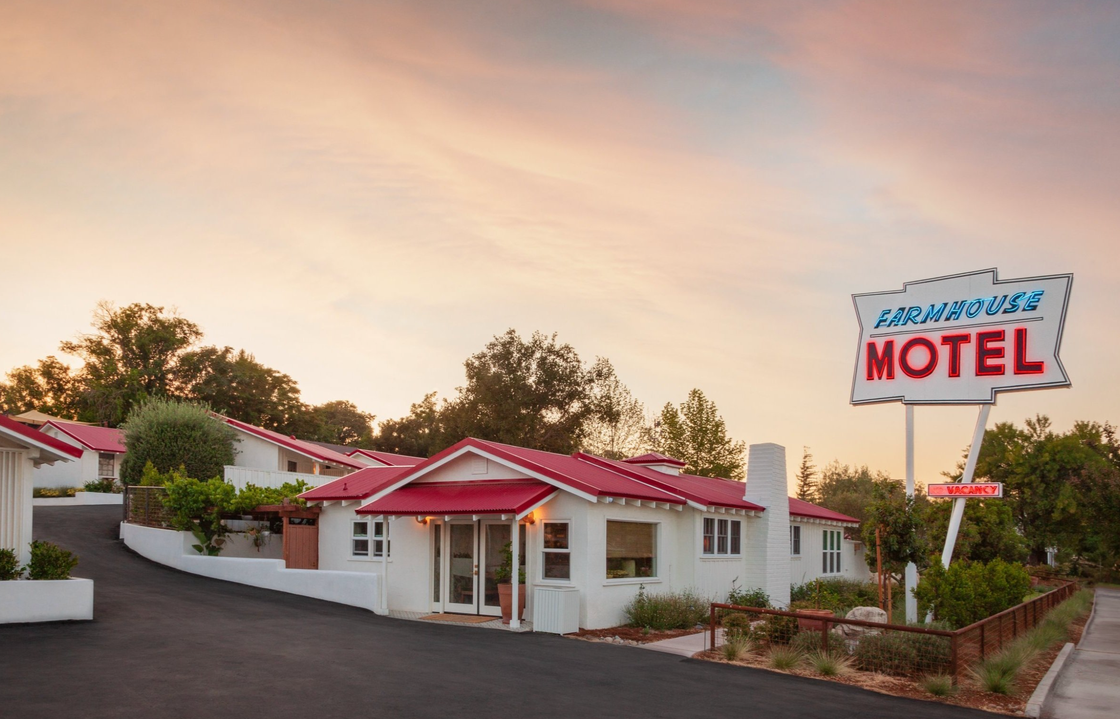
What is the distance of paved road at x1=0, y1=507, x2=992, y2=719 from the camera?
36.2 feet

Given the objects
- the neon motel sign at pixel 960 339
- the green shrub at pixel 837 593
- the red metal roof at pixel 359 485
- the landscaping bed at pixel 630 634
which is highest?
the neon motel sign at pixel 960 339

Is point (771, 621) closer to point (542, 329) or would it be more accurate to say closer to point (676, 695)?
point (676, 695)

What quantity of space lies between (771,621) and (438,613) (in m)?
8.75

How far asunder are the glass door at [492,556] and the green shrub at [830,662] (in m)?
7.93

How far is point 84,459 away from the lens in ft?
158

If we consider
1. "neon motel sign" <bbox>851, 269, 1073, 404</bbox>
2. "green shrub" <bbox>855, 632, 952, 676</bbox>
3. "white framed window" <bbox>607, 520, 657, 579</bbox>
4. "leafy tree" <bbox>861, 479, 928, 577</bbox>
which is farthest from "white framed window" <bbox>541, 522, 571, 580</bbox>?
"neon motel sign" <bbox>851, 269, 1073, 404</bbox>

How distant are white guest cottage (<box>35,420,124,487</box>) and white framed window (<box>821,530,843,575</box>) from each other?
3637cm

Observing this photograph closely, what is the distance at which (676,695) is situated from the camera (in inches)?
498

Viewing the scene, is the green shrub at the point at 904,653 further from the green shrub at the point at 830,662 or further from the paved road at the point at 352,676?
the paved road at the point at 352,676

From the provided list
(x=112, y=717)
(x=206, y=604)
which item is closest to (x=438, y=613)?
(x=206, y=604)

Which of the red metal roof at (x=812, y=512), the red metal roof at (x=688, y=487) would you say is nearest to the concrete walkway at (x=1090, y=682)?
the red metal roof at (x=688, y=487)

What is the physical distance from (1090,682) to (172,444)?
35.7 m

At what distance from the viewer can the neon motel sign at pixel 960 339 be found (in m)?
20.4

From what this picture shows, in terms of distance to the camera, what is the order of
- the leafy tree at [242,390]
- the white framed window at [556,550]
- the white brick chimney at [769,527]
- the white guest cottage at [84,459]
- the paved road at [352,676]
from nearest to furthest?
the paved road at [352,676] → the white framed window at [556,550] → the white brick chimney at [769,527] → the white guest cottage at [84,459] → the leafy tree at [242,390]
